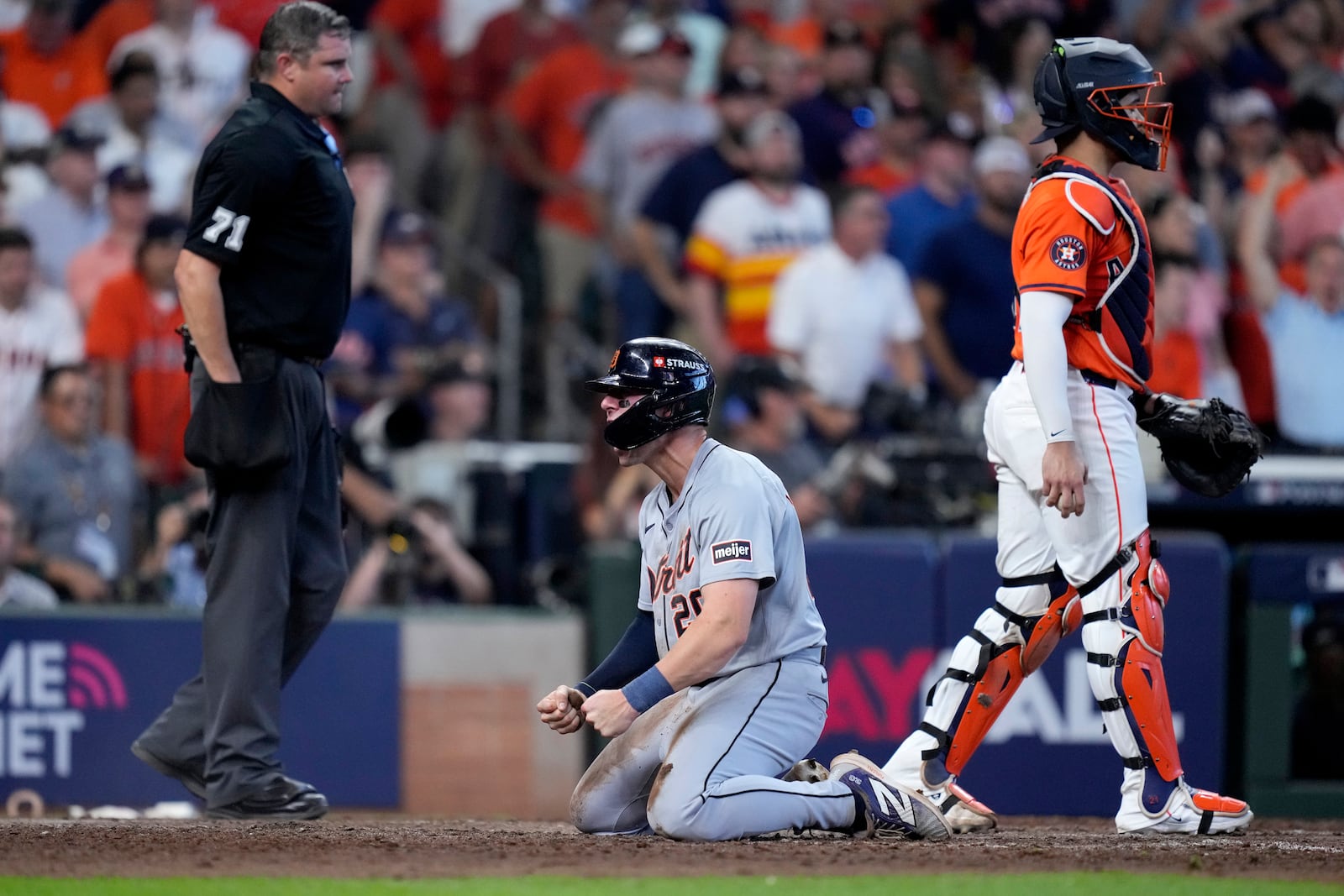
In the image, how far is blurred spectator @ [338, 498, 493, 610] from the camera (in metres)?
8.46

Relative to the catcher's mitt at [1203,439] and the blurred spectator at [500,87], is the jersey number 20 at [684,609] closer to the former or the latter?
Result: the catcher's mitt at [1203,439]

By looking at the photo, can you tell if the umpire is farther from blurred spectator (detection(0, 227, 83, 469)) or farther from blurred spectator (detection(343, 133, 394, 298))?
blurred spectator (detection(343, 133, 394, 298))

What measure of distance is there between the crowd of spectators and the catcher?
3.20 meters

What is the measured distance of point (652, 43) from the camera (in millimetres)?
10914

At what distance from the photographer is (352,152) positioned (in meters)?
10.2

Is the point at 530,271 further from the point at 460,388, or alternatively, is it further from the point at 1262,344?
the point at 1262,344

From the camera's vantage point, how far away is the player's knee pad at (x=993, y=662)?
5.21 metres

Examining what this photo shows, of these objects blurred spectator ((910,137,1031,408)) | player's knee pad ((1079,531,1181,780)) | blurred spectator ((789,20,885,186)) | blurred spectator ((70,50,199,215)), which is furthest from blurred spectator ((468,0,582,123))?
player's knee pad ((1079,531,1181,780))

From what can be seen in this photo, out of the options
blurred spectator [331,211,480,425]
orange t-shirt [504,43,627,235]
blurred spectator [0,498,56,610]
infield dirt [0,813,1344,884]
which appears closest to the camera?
infield dirt [0,813,1344,884]

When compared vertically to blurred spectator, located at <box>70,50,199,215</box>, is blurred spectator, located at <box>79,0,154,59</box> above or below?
above

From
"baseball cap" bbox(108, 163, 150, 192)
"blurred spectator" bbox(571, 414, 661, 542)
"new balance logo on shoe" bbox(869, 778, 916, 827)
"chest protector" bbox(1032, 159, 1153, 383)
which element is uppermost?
"baseball cap" bbox(108, 163, 150, 192)

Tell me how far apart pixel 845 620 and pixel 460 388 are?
2445mm

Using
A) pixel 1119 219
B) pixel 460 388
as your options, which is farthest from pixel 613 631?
pixel 1119 219

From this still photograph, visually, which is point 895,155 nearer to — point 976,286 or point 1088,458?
point 976,286
